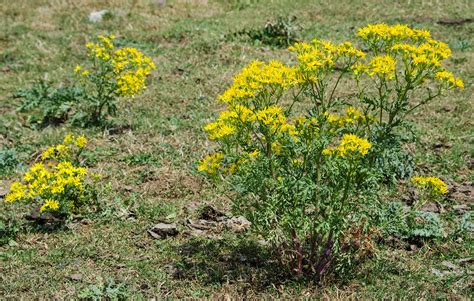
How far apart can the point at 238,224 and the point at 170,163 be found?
1.65 metres

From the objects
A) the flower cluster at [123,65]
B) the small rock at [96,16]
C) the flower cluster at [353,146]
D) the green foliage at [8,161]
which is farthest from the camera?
the small rock at [96,16]

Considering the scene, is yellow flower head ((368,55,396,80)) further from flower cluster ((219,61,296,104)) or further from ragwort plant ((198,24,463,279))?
flower cluster ((219,61,296,104))

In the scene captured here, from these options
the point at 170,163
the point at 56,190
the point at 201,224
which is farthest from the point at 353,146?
the point at 170,163

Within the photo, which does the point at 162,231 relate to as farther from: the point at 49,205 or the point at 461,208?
the point at 461,208

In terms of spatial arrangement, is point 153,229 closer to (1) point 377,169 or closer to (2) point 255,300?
(2) point 255,300

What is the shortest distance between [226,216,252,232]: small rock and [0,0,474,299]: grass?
0.10m

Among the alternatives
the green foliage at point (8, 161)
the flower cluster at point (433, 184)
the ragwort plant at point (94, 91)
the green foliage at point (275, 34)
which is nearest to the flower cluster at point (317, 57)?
the flower cluster at point (433, 184)

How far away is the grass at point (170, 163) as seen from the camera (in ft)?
15.2

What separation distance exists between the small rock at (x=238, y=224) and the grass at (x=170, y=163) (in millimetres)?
103

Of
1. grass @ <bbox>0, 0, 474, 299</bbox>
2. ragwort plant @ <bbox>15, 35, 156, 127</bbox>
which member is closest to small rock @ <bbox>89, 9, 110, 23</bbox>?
grass @ <bbox>0, 0, 474, 299</bbox>

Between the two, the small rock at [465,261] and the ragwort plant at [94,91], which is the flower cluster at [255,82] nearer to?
the small rock at [465,261]

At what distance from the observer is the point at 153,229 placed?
548 cm

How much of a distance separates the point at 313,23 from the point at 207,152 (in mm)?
7466

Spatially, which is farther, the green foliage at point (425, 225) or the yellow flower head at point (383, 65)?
the green foliage at point (425, 225)
